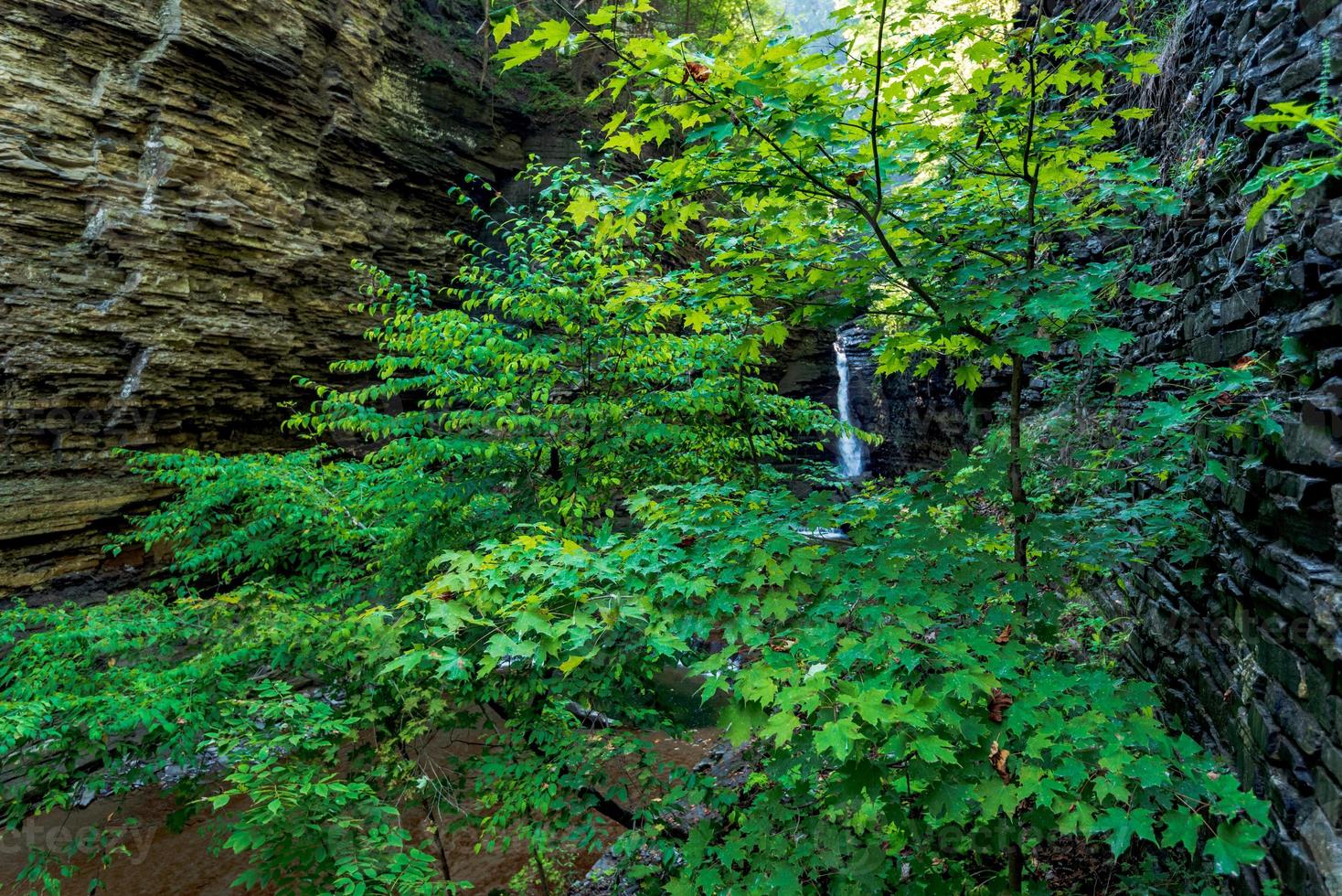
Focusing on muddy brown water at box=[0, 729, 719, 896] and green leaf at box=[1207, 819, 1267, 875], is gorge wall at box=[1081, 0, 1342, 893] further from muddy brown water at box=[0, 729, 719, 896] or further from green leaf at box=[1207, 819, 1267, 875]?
muddy brown water at box=[0, 729, 719, 896]

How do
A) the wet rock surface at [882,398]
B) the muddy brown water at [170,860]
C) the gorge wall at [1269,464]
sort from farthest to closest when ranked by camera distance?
the wet rock surface at [882,398], the muddy brown water at [170,860], the gorge wall at [1269,464]

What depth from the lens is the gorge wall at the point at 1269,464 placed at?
2.01 meters

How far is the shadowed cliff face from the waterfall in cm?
1272

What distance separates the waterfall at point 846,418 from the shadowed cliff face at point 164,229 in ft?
41.7

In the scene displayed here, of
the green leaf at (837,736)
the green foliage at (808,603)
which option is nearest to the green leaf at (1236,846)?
the green foliage at (808,603)

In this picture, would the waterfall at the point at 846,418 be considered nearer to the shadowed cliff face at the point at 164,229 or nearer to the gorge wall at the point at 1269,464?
the shadowed cliff face at the point at 164,229

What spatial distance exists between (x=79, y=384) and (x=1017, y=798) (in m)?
10.7

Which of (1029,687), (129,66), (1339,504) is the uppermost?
(129,66)

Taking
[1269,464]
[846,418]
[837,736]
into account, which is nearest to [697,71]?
[837,736]

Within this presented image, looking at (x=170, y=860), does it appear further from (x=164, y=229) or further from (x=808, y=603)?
(x=164, y=229)

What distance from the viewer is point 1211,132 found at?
3369 mm

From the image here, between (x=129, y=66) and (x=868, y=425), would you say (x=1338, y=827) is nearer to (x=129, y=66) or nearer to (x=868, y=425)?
(x=129, y=66)

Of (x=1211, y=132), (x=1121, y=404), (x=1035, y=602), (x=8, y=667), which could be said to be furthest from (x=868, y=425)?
(x=8, y=667)

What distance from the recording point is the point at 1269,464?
242 centimetres
